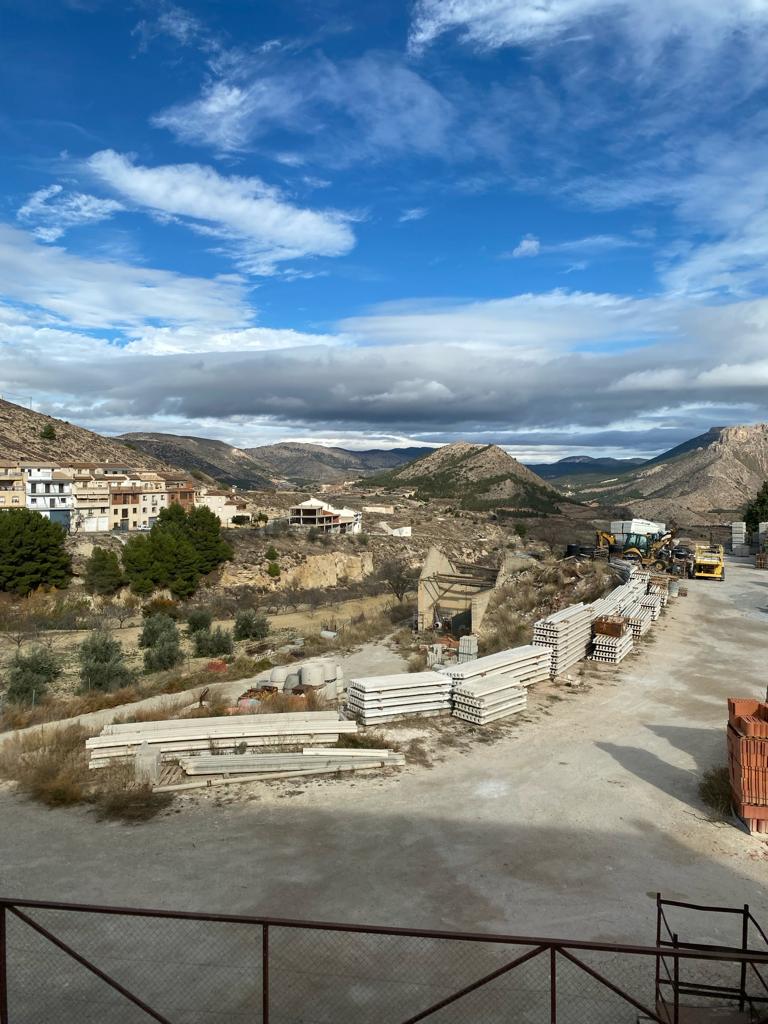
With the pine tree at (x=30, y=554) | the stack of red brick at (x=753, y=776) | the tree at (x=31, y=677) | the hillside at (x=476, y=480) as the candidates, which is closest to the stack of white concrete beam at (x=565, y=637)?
the stack of red brick at (x=753, y=776)

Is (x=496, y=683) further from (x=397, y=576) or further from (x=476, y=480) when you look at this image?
(x=476, y=480)

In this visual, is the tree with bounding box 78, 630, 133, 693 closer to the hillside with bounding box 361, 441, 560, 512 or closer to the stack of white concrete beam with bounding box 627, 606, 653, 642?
the stack of white concrete beam with bounding box 627, 606, 653, 642

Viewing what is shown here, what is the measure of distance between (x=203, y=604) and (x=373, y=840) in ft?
Result: 122

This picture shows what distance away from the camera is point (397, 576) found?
48.8 meters

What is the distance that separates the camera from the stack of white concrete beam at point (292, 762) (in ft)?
33.1

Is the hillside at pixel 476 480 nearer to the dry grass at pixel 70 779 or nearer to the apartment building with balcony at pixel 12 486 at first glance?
the apartment building with balcony at pixel 12 486

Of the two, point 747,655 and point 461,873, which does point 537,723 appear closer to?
point 461,873

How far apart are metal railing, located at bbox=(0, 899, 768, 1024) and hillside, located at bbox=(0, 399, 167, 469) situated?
70697mm

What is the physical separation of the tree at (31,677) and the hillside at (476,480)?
94.9 meters

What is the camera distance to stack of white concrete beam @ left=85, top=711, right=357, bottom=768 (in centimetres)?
1061

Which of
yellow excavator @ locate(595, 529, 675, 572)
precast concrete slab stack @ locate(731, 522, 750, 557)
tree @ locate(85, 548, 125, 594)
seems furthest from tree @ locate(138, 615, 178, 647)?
precast concrete slab stack @ locate(731, 522, 750, 557)

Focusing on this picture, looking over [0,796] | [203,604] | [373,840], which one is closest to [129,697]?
[0,796]

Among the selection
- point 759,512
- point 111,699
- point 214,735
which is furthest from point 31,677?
point 759,512

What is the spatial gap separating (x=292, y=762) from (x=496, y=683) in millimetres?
4767
